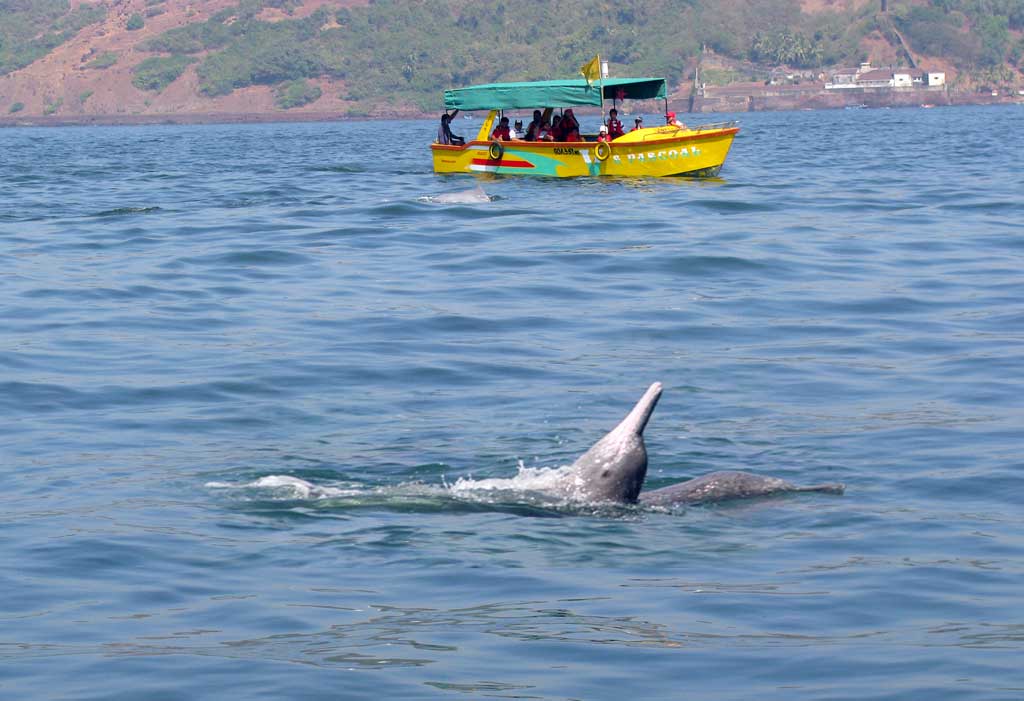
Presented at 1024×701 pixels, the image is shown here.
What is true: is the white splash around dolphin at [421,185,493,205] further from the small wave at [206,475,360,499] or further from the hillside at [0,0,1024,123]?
the hillside at [0,0,1024,123]

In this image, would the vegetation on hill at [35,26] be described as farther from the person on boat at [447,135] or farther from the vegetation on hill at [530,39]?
the person on boat at [447,135]

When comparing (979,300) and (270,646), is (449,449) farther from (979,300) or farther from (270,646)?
(979,300)

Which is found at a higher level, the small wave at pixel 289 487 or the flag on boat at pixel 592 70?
the flag on boat at pixel 592 70

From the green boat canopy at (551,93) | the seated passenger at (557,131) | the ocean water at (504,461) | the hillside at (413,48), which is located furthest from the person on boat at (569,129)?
the hillside at (413,48)

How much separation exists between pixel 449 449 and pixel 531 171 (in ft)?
69.9

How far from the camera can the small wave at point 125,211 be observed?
24328mm

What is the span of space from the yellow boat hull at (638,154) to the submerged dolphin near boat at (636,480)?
20567 millimetres

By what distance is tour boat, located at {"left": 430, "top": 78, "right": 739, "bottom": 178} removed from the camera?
28.6 m

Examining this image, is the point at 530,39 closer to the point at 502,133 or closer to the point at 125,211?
the point at 502,133

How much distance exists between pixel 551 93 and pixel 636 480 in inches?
934

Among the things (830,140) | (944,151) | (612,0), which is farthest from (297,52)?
(944,151)

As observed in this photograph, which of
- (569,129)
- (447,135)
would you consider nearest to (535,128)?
(569,129)

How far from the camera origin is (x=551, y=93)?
30766 millimetres

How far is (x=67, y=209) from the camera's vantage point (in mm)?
25547
